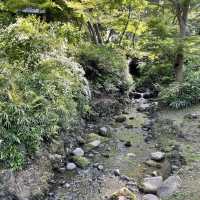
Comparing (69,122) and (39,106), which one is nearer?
(39,106)

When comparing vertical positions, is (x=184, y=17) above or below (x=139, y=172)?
above

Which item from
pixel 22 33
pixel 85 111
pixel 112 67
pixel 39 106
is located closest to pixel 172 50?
pixel 112 67

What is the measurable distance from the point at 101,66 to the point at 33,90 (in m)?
4.57

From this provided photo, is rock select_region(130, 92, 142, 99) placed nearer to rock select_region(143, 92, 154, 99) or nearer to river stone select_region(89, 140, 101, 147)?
rock select_region(143, 92, 154, 99)

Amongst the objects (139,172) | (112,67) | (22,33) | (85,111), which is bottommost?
(139,172)

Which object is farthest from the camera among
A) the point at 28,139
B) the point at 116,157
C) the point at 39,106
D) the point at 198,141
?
the point at 198,141

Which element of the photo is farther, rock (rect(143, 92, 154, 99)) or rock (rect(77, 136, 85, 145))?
rock (rect(143, 92, 154, 99))

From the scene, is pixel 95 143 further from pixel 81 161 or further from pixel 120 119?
pixel 120 119

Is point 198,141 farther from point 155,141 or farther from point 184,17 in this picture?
point 184,17

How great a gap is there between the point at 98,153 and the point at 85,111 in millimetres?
1841

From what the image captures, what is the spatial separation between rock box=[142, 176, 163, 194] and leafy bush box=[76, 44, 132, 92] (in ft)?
16.9

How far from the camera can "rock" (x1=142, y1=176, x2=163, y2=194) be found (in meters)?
6.53

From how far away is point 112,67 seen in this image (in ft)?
39.2

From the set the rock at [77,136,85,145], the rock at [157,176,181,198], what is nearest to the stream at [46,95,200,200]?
Result: the rock at [157,176,181,198]
